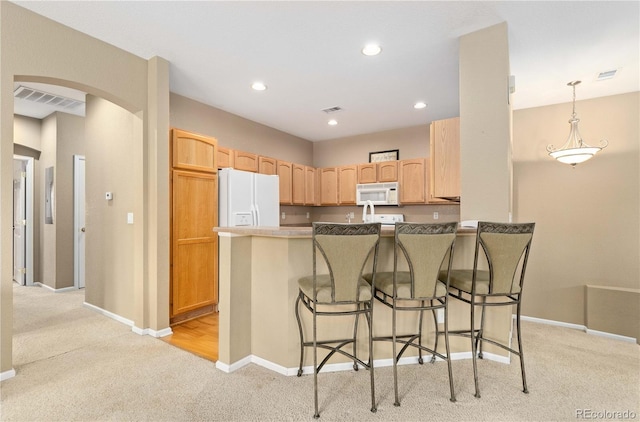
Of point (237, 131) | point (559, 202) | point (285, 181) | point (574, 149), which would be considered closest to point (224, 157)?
point (237, 131)

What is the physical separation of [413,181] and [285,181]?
2168 millimetres

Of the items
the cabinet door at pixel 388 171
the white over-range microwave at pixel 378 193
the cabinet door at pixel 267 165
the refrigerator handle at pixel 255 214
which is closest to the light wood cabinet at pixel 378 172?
the cabinet door at pixel 388 171

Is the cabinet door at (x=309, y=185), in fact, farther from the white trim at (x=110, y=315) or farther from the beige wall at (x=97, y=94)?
the white trim at (x=110, y=315)

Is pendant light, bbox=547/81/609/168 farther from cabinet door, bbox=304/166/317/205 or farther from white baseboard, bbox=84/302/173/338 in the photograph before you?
white baseboard, bbox=84/302/173/338

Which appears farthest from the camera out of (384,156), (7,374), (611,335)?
(384,156)

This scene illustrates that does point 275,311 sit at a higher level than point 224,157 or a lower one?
lower

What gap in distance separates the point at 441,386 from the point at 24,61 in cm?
384

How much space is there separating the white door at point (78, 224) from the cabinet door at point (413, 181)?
205 inches

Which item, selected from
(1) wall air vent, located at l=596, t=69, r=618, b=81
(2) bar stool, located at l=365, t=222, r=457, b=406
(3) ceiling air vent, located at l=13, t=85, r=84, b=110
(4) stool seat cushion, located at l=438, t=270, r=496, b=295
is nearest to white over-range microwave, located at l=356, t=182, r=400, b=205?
(1) wall air vent, located at l=596, t=69, r=618, b=81

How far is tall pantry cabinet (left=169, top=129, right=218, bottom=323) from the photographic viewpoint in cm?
337

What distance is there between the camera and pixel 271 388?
210cm

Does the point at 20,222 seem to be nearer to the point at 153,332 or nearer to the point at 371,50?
the point at 153,332

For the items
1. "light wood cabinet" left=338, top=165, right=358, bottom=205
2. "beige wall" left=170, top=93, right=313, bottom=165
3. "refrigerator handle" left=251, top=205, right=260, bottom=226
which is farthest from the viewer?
"light wood cabinet" left=338, top=165, right=358, bottom=205

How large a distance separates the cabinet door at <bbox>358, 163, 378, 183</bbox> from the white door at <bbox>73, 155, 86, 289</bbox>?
4608 millimetres
